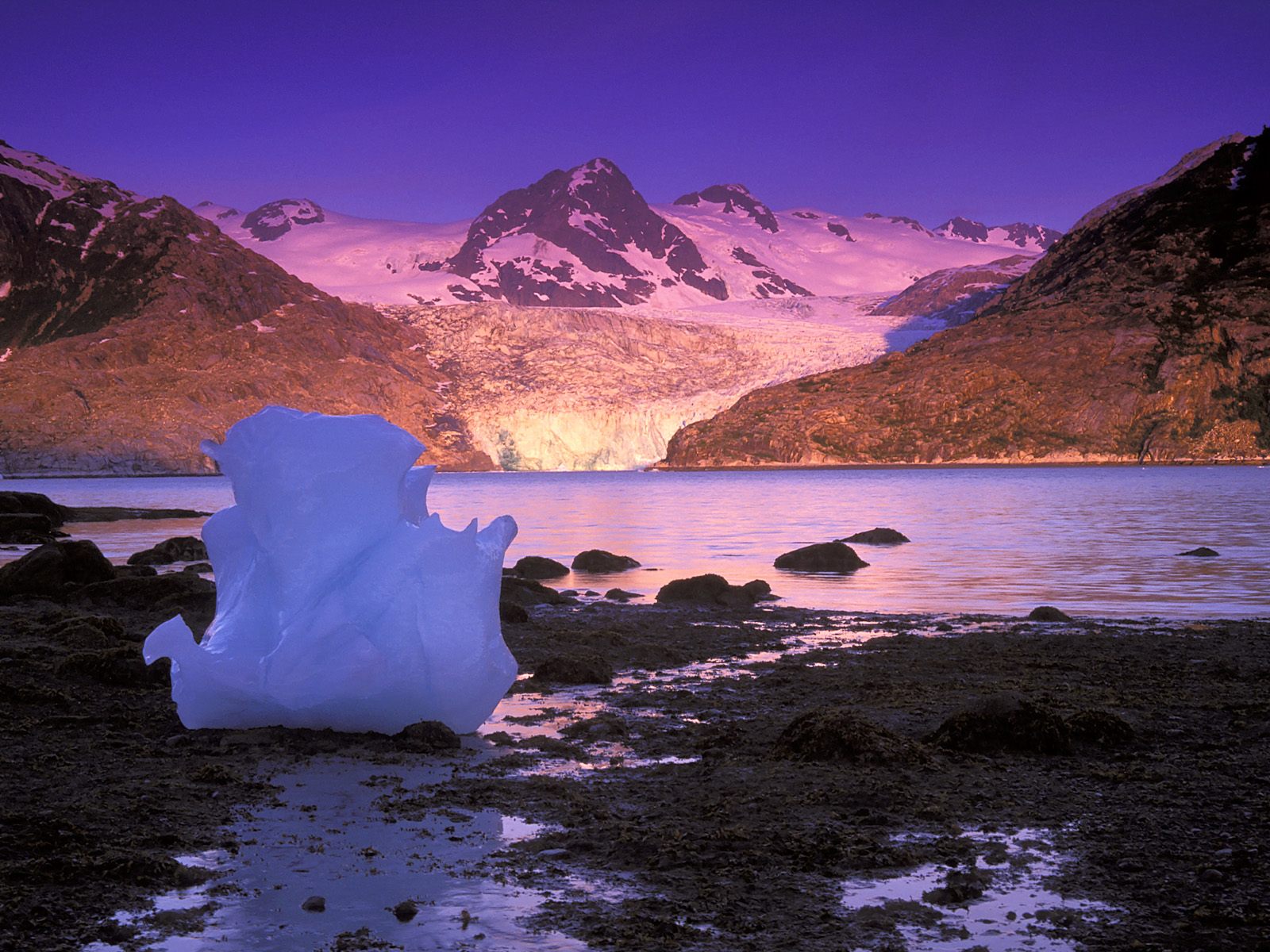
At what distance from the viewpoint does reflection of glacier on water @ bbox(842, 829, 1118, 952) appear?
4844 mm

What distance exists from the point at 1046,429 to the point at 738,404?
4108 centimetres

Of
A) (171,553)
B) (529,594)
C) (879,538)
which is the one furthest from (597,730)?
(879,538)

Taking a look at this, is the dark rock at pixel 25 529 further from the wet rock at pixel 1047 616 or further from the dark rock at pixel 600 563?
the wet rock at pixel 1047 616

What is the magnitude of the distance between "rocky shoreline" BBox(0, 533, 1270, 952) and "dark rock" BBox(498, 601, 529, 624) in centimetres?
353

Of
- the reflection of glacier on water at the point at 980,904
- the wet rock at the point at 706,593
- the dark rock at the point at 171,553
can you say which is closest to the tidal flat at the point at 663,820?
the reflection of glacier on water at the point at 980,904

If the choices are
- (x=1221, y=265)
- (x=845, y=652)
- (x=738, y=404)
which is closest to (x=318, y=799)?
(x=845, y=652)

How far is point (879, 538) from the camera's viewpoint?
34.4 meters

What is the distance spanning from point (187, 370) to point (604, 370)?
66944 mm

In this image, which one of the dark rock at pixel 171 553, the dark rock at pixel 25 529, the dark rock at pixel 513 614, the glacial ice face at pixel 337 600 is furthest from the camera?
the dark rock at pixel 25 529

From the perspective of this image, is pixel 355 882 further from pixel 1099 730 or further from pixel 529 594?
pixel 529 594

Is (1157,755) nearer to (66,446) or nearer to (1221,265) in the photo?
(66,446)

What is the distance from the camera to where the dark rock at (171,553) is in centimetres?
2595

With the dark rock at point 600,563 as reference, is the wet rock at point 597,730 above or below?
above

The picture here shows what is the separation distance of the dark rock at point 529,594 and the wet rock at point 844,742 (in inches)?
423
